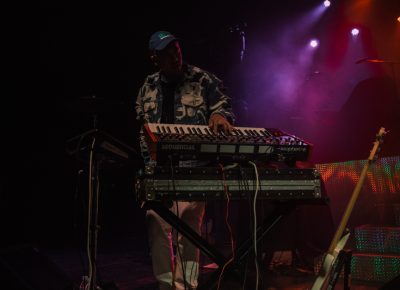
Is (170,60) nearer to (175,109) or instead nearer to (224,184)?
(175,109)

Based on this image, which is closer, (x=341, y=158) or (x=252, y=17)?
(x=341, y=158)

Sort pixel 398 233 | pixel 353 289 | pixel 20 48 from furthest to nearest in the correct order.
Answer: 1. pixel 20 48
2. pixel 398 233
3. pixel 353 289

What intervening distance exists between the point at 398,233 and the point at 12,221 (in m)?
6.27

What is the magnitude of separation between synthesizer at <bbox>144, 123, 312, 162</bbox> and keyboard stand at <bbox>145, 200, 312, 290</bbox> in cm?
31

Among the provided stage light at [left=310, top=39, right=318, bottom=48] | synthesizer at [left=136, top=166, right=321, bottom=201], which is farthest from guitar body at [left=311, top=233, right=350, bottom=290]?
stage light at [left=310, top=39, right=318, bottom=48]

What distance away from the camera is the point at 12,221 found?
24.2 feet

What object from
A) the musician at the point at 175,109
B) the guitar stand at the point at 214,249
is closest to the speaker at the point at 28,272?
A: the musician at the point at 175,109

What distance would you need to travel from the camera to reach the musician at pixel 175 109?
9.76 ft

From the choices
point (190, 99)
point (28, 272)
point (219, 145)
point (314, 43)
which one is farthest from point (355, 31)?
point (28, 272)

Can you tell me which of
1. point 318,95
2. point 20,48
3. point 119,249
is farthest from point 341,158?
point 20,48

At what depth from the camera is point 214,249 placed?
249 cm

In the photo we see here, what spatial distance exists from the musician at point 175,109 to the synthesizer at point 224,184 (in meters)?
0.66

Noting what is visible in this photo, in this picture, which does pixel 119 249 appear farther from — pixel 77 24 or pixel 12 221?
pixel 77 24

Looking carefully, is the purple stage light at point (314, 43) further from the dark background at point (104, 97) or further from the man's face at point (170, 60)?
the man's face at point (170, 60)
